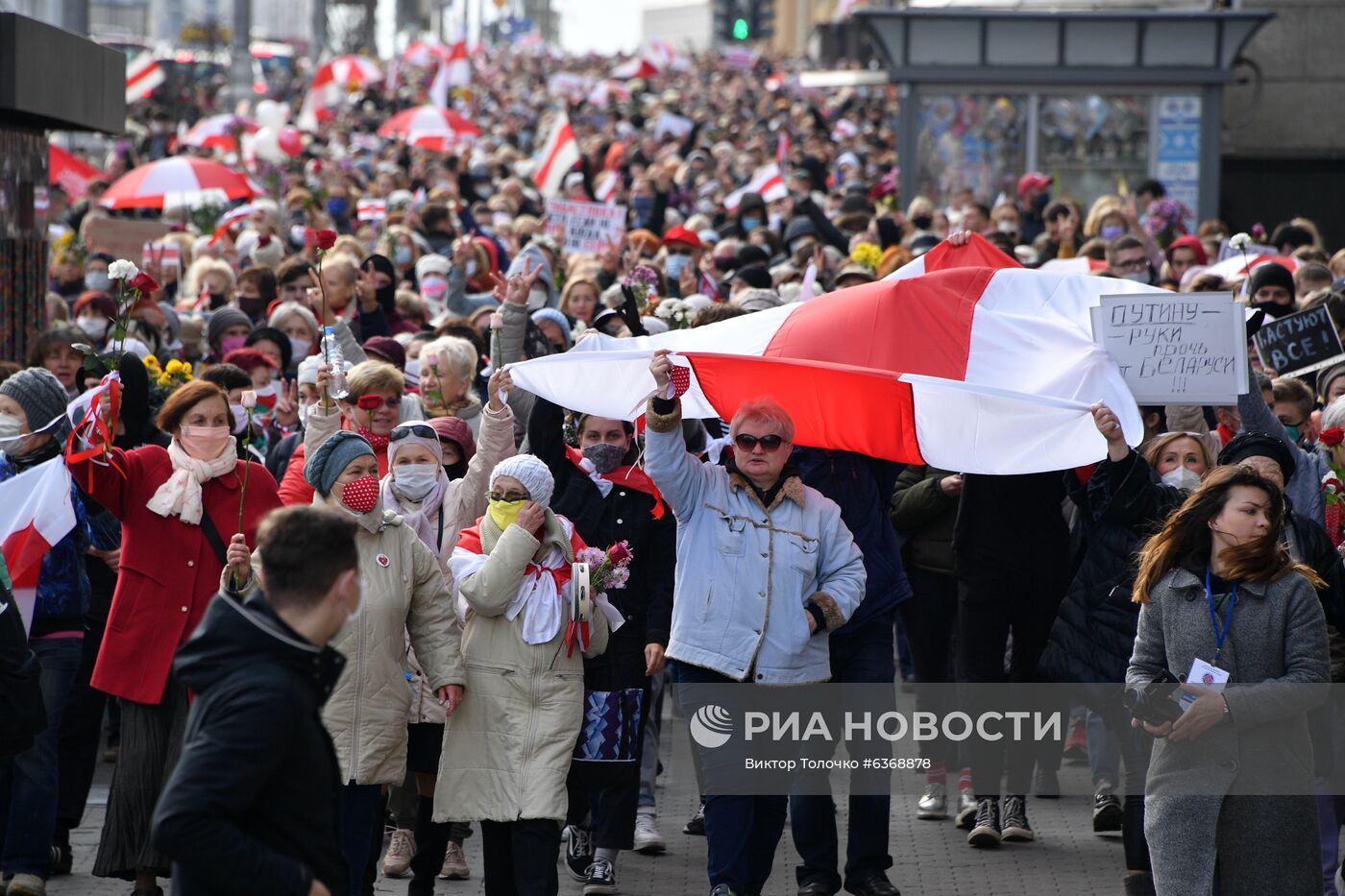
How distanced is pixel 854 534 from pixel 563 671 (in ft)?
4.21

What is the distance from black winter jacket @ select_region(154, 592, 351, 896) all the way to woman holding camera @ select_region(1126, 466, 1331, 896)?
8.54ft

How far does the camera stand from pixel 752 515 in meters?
6.79

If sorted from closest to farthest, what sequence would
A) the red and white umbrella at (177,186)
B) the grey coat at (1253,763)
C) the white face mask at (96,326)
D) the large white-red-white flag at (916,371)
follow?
1. the grey coat at (1253,763)
2. the large white-red-white flag at (916,371)
3. the white face mask at (96,326)
4. the red and white umbrella at (177,186)

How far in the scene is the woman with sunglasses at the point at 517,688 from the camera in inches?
259

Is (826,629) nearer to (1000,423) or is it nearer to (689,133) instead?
(1000,423)

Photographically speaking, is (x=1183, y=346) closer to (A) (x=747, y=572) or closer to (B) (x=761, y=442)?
(B) (x=761, y=442)

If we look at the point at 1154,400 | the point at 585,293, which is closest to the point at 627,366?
the point at 1154,400

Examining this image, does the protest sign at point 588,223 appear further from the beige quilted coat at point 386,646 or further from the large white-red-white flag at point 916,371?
the beige quilted coat at point 386,646

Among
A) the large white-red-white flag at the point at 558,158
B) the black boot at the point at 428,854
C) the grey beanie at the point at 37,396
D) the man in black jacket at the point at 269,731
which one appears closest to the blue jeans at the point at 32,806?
the grey beanie at the point at 37,396

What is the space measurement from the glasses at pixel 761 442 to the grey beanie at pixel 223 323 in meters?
5.36

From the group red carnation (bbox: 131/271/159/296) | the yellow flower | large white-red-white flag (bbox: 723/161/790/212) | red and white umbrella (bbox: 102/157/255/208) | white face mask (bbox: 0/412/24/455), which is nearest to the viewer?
red carnation (bbox: 131/271/159/296)

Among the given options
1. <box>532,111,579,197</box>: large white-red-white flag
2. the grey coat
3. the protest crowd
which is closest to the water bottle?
the protest crowd

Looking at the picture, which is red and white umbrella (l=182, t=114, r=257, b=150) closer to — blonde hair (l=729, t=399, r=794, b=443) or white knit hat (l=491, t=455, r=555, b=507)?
white knit hat (l=491, t=455, r=555, b=507)

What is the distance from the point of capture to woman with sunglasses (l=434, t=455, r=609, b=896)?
657cm
